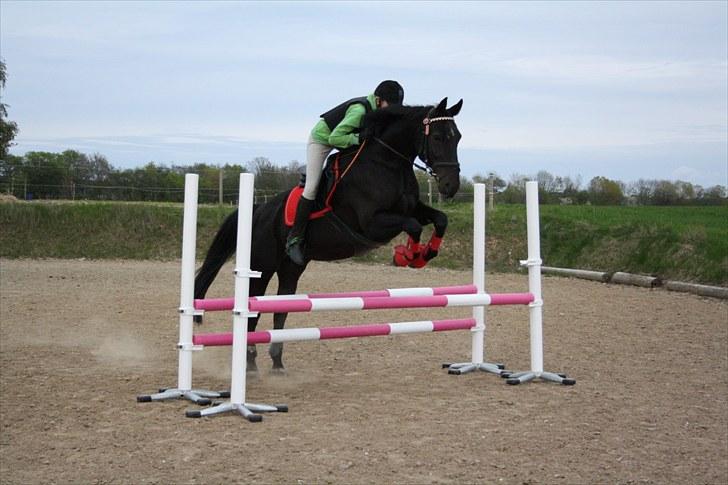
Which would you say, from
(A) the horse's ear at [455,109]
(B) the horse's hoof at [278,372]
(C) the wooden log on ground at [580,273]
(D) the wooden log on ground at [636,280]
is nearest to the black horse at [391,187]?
(A) the horse's ear at [455,109]

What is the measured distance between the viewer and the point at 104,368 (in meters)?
7.82

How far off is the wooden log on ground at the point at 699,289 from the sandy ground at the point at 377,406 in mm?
1367

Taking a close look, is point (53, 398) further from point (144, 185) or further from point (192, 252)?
point (144, 185)

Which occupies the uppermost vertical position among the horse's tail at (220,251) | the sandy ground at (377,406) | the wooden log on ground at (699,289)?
the horse's tail at (220,251)

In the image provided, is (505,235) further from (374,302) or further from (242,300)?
(242,300)

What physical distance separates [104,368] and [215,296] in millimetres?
5537

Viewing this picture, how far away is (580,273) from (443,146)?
10.8m

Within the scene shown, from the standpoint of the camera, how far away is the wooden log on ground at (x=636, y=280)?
14562 millimetres

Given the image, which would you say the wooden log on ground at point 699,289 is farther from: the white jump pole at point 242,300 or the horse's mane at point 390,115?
the white jump pole at point 242,300

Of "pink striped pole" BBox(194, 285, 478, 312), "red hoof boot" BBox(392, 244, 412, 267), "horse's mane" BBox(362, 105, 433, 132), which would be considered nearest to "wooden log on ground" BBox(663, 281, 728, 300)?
"pink striped pole" BBox(194, 285, 478, 312)

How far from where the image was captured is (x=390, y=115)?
677 centimetres

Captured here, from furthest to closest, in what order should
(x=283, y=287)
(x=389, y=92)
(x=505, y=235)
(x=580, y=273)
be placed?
1. (x=505, y=235)
2. (x=580, y=273)
3. (x=283, y=287)
4. (x=389, y=92)

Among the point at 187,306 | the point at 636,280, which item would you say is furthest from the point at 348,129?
the point at 636,280

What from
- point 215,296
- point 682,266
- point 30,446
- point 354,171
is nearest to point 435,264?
point 682,266
